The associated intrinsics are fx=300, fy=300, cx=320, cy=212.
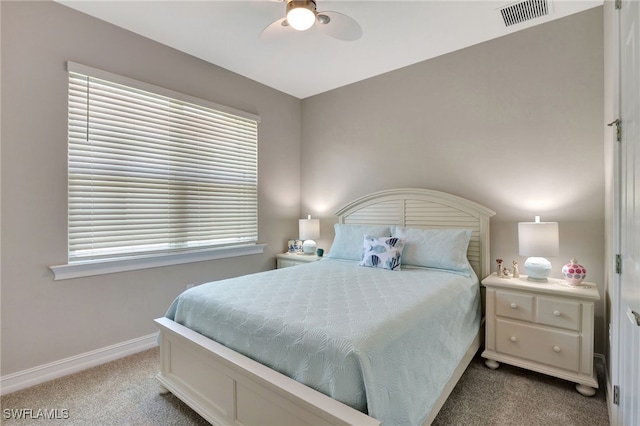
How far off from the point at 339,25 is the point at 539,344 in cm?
265

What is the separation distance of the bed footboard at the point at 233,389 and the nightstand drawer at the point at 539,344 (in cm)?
174

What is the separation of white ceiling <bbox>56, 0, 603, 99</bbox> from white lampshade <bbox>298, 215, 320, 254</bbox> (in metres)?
1.77

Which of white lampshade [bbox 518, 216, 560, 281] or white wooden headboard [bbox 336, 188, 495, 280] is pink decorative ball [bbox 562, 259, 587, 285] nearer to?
white lampshade [bbox 518, 216, 560, 281]

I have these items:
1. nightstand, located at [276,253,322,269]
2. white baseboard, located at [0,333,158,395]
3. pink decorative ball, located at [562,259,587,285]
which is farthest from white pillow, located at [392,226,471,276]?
white baseboard, located at [0,333,158,395]

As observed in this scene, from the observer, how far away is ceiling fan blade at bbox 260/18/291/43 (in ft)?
6.66

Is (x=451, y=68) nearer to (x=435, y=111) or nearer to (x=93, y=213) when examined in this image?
(x=435, y=111)

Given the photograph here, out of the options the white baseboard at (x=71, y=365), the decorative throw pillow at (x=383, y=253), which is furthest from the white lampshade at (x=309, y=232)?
the white baseboard at (x=71, y=365)

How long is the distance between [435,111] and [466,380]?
248 cm

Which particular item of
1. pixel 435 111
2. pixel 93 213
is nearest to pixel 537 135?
pixel 435 111

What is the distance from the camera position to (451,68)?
3.02 m

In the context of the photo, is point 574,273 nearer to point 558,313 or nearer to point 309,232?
point 558,313

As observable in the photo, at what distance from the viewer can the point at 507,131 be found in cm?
272

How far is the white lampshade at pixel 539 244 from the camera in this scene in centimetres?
224

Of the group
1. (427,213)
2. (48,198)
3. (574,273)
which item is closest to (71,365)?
(48,198)
